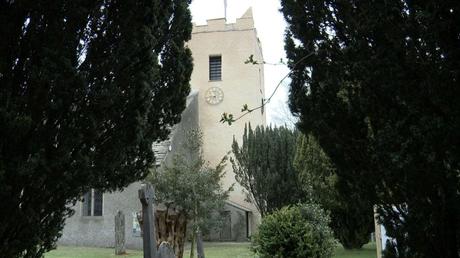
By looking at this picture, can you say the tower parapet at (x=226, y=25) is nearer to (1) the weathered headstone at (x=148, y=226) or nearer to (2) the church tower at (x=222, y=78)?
(2) the church tower at (x=222, y=78)

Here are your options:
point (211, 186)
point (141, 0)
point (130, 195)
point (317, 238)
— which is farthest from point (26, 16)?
point (130, 195)

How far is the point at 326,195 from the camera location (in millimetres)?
18078

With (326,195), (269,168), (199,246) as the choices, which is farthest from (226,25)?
(199,246)

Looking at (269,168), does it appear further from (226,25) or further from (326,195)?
(226,25)

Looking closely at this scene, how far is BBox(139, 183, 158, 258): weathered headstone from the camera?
7245 mm

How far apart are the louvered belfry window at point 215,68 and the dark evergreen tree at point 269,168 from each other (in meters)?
7.67

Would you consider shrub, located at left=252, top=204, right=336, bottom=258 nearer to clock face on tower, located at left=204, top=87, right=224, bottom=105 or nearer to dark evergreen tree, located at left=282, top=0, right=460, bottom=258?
dark evergreen tree, located at left=282, top=0, right=460, bottom=258

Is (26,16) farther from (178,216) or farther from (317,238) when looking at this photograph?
(178,216)

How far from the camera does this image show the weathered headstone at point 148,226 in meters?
7.24

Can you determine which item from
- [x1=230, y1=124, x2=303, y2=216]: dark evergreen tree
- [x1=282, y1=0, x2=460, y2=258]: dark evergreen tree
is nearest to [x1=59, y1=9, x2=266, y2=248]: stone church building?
[x1=230, y1=124, x2=303, y2=216]: dark evergreen tree

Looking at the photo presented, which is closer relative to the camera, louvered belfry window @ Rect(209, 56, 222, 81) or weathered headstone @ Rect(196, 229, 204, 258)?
weathered headstone @ Rect(196, 229, 204, 258)

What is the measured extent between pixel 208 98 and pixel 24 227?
2659 cm

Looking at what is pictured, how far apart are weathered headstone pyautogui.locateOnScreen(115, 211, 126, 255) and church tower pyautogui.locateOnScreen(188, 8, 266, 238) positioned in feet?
32.9

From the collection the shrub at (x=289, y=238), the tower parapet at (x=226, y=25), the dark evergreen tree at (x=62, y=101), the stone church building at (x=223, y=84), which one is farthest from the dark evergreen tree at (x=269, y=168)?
the dark evergreen tree at (x=62, y=101)
